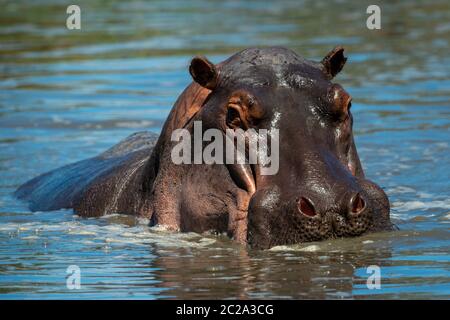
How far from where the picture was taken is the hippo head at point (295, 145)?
707cm

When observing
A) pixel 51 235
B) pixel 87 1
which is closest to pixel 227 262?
pixel 51 235

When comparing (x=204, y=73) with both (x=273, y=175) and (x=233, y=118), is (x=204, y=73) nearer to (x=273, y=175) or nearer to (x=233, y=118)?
(x=233, y=118)

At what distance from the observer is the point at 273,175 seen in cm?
732

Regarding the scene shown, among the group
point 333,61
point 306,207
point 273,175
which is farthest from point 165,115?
point 306,207

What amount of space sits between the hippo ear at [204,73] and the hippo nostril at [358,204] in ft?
4.54

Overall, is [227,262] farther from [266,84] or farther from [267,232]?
[266,84]

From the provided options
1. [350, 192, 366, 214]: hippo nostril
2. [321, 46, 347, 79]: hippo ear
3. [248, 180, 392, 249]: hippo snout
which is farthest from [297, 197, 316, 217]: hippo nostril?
[321, 46, 347, 79]: hippo ear

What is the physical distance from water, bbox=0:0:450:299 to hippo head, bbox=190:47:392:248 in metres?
0.19

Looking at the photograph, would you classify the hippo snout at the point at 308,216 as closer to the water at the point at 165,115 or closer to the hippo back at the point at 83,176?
the water at the point at 165,115

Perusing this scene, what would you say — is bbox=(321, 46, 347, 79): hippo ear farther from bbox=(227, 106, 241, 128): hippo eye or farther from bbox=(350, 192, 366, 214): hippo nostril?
bbox=(350, 192, 366, 214): hippo nostril

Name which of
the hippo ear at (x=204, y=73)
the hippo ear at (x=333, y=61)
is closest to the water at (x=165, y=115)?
the hippo ear at (x=204, y=73)

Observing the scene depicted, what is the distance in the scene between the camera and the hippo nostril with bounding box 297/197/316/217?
703 centimetres

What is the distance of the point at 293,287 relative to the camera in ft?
22.0
